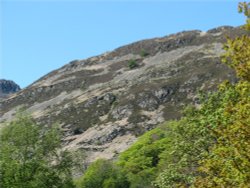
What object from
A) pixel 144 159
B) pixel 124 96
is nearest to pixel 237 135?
pixel 144 159

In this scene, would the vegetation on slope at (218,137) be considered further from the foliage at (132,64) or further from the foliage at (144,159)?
the foliage at (132,64)

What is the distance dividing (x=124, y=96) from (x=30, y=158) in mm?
111900

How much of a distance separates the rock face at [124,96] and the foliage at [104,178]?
23.8m

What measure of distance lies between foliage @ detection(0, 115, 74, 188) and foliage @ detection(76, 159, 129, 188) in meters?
39.4

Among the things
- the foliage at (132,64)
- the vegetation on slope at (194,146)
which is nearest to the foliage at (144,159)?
the vegetation on slope at (194,146)

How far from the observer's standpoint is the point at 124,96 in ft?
481

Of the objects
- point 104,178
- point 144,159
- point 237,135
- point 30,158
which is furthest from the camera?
point 144,159

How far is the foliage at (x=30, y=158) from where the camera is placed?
108 ft

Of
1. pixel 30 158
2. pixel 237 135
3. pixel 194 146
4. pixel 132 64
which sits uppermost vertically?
pixel 132 64

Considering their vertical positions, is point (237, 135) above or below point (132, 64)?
below

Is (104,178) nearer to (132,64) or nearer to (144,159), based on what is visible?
(144,159)

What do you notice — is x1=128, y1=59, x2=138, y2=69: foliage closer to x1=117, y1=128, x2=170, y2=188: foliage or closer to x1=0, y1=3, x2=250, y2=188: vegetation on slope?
x1=117, y1=128, x2=170, y2=188: foliage

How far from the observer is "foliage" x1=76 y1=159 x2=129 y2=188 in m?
77.1

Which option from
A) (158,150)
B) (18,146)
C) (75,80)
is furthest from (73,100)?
(18,146)
